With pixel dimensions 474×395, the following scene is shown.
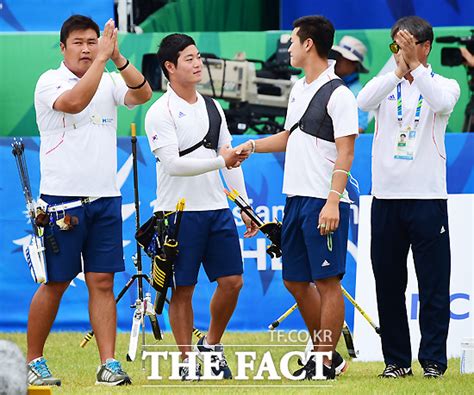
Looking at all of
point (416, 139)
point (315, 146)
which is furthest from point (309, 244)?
point (416, 139)

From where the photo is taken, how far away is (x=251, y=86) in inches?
501

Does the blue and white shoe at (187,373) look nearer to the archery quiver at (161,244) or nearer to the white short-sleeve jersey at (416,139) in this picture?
the archery quiver at (161,244)

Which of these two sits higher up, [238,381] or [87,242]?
[87,242]

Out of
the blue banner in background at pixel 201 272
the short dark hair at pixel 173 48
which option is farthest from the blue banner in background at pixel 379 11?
the short dark hair at pixel 173 48

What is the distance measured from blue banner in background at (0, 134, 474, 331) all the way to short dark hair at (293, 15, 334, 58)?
2.64m

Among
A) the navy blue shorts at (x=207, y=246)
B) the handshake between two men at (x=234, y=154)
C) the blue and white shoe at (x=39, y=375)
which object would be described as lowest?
the blue and white shoe at (x=39, y=375)

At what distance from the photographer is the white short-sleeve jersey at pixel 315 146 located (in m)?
8.09

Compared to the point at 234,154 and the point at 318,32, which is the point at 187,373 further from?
the point at 318,32

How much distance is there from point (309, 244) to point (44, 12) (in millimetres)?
5847

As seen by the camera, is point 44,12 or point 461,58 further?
point 44,12

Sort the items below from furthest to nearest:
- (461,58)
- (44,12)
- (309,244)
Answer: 1. (44,12)
2. (461,58)
3. (309,244)

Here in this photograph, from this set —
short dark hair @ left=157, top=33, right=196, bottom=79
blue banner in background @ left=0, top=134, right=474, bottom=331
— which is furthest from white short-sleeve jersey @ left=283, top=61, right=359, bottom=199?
blue banner in background @ left=0, top=134, right=474, bottom=331

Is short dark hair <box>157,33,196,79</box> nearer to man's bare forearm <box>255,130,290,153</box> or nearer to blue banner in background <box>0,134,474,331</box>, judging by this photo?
man's bare forearm <box>255,130,290,153</box>

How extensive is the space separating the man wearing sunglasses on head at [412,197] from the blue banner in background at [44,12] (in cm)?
536
